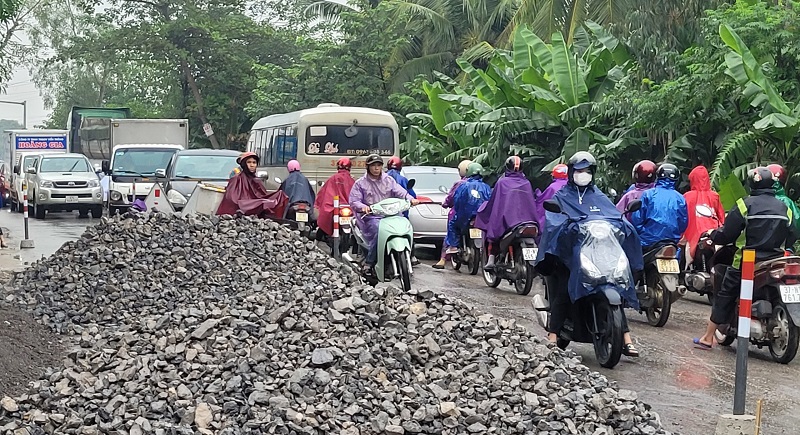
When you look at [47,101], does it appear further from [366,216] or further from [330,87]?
[366,216]

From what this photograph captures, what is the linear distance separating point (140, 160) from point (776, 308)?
804 inches

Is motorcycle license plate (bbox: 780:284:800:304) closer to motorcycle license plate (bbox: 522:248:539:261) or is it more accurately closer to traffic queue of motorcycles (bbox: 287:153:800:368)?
traffic queue of motorcycles (bbox: 287:153:800:368)

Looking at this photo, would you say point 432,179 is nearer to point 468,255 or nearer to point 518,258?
point 468,255

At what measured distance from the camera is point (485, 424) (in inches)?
229

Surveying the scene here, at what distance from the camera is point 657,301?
1084 cm

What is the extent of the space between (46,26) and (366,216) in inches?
2529

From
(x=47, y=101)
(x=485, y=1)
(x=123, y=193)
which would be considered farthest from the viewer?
(x=47, y=101)

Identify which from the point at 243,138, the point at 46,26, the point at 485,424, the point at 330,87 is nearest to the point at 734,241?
the point at 485,424

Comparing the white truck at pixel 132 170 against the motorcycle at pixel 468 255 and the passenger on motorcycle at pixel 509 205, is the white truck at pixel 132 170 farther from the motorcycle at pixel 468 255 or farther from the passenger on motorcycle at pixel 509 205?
the passenger on motorcycle at pixel 509 205

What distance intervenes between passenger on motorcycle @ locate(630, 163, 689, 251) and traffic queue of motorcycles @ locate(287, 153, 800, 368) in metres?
0.03

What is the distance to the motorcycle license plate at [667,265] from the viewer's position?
10.5 metres

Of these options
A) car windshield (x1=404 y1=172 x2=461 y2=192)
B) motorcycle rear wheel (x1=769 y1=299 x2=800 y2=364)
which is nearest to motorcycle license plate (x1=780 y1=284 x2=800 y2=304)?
motorcycle rear wheel (x1=769 y1=299 x2=800 y2=364)

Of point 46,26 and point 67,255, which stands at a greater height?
point 46,26

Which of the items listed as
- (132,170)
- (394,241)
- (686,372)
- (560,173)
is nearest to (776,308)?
(686,372)
